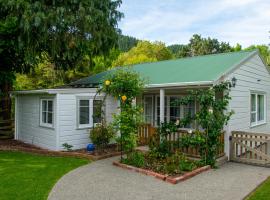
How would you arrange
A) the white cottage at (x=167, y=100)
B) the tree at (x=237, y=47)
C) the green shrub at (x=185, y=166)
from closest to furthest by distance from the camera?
the green shrub at (x=185, y=166), the white cottage at (x=167, y=100), the tree at (x=237, y=47)

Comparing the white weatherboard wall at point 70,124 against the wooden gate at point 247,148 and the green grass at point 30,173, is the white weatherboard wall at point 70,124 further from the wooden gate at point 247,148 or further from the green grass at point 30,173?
the wooden gate at point 247,148

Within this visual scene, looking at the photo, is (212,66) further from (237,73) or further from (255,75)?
(255,75)

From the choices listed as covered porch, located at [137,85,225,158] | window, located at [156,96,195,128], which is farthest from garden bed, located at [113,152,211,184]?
window, located at [156,96,195,128]

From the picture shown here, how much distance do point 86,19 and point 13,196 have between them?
9.50m

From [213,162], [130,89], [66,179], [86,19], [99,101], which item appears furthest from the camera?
[86,19]

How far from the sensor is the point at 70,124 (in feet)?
33.9

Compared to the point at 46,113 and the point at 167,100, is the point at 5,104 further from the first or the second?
the point at 167,100

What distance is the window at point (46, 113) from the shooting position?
1066cm

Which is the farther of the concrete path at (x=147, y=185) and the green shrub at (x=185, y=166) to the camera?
the green shrub at (x=185, y=166)

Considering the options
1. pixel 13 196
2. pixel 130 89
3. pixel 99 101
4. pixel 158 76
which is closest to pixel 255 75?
pixel 158 76

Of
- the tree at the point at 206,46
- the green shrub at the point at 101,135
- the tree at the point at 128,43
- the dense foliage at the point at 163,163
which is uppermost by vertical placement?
the tree at the point at 128,43

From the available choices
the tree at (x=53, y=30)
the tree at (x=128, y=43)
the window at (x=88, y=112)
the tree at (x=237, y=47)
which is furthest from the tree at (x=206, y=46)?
the window at (x=88, y=112)

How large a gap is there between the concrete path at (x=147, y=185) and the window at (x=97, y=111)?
3.09m

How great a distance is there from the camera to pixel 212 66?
10.4 metres
